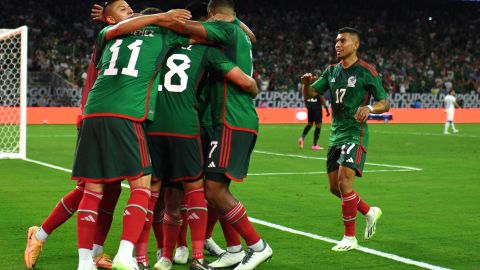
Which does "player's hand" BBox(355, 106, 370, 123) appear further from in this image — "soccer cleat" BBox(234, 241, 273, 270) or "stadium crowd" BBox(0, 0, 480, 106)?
"stadium crowd" BBox(0, 0, 480, 106)

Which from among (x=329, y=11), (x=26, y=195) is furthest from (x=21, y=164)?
(x=329, y=11)

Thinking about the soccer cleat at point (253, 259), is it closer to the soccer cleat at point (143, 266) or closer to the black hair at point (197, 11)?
the soccer cleat at point (143, 266)

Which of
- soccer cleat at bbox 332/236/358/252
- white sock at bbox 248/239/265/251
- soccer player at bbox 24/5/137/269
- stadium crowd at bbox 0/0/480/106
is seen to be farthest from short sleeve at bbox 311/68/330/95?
stadium crowd at bbox 0/0/480/106

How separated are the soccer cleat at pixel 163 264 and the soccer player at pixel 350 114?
2.08 m

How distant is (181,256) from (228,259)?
40 centimetres

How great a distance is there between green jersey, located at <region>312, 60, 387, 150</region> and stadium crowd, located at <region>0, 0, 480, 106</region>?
96.6ft

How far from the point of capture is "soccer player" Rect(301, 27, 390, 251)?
7.75 metres

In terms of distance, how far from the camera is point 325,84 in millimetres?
8242

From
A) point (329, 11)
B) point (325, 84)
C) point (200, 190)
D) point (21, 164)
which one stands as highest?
point (329, 11)

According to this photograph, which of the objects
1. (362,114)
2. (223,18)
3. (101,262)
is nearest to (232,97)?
(223,18)

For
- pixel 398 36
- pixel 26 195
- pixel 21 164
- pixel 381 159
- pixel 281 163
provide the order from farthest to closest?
pixel 398 36, pixel 381 159, pixel 281 163, pixel 21 164, pixel 26 195

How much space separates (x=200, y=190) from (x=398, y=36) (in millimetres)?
46025

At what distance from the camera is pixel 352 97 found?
7918 millimetres

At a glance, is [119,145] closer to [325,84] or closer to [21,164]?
[325,84]
